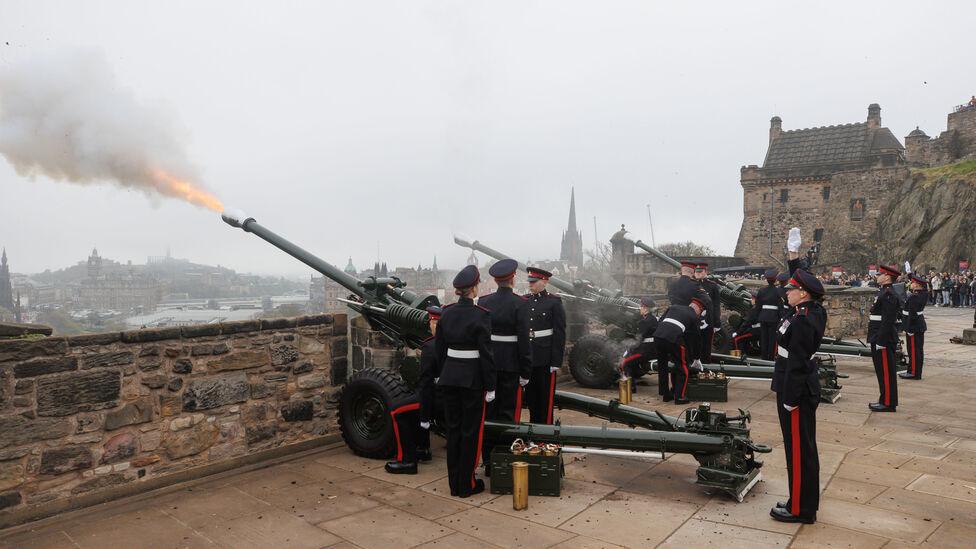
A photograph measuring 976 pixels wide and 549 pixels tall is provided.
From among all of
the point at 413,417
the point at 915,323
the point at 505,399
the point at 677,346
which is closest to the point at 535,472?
the point at 505,399

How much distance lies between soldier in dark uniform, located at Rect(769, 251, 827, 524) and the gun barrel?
373cm

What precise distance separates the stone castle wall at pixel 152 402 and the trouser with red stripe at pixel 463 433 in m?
1.75

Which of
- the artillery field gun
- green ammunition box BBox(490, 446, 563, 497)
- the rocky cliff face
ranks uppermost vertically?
the rocky cliff face

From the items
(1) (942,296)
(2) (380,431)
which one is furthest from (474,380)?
(1) (942,296)

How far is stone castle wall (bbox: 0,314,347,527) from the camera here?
4.17 meters

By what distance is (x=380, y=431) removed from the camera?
5.43m

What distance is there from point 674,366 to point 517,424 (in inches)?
136

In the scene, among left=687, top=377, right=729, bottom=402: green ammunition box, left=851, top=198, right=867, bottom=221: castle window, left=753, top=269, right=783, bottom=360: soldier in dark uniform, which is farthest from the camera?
left=851, top=198, right=867, bottom=221: castle window

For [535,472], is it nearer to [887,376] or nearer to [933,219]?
[887,376]

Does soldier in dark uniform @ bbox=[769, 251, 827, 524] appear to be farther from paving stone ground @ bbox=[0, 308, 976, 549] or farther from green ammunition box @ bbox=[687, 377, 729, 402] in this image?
green ammunition box @ bbox=[687, 377, 729, 402]

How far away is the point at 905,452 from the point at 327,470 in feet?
16.0

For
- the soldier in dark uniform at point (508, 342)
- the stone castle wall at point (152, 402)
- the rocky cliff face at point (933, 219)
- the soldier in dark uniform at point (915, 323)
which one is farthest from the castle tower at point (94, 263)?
the rocky cliff face at point (933, 219)

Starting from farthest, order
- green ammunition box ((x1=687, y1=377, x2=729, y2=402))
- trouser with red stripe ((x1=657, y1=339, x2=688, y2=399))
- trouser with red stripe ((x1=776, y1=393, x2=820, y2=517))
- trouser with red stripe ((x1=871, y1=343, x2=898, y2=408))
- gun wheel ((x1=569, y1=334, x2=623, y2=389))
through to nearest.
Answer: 1. gun wheel ((x1=569, y1=334, x2=623, y2=389))
2. green ammunition box ((x1=687, y1=377, x2=729, y2=402))
3. trouser with red stripe ((x1=657, y1=339, x2=688, y2=399))
4. trouser with red stripe ((x1=871, y1=343, x2=898, y2=408))
5. trouser with red stripe ((x1=776, y1=393, x2=820, y2=517))

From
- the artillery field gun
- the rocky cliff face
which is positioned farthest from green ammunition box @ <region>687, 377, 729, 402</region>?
the rocky cliff face
